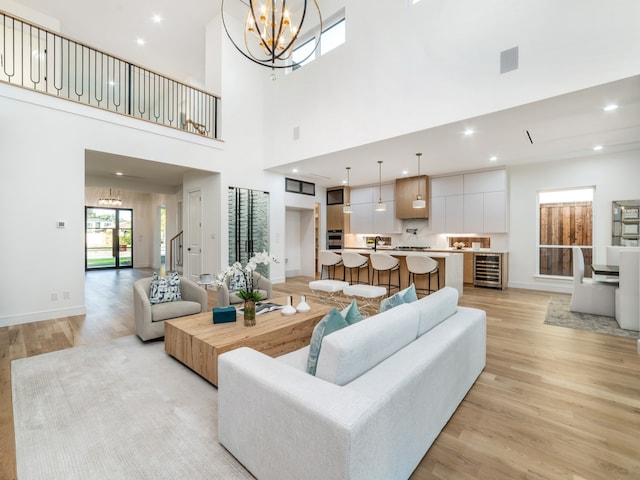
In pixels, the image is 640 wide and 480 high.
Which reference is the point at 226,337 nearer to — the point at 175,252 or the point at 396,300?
the point at 396,300

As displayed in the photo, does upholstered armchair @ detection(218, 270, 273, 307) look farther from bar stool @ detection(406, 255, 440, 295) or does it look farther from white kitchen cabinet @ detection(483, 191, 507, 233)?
white kitchen cabinet @ detection(483, 191, 507, 233)

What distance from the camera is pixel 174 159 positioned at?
5.81 m

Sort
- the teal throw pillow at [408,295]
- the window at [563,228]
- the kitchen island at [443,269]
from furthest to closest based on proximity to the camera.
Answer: the window at [563,228] < the kitchen island at [443,269] < the teal throw pillow at [408,295]

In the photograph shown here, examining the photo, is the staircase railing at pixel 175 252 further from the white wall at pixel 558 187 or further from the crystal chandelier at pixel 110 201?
the white wall at pixel 558 187

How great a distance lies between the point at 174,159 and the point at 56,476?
209 inches

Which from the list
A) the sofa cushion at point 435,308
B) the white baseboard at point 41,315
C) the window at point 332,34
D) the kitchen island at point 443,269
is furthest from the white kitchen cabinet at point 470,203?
the white baseboard at point 41,315

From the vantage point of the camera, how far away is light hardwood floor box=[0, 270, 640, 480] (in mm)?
1636

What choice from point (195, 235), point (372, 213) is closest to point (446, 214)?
point (372, 213)

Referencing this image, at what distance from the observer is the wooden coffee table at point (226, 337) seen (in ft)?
8.01

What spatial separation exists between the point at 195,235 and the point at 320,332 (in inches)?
252

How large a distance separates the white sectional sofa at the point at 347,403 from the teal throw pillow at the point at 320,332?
5.7 inches

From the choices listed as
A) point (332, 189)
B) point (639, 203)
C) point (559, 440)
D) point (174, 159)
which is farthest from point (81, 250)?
point (639, 203)

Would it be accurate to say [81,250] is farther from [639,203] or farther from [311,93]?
[639,203]

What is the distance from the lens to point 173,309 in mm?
3477
